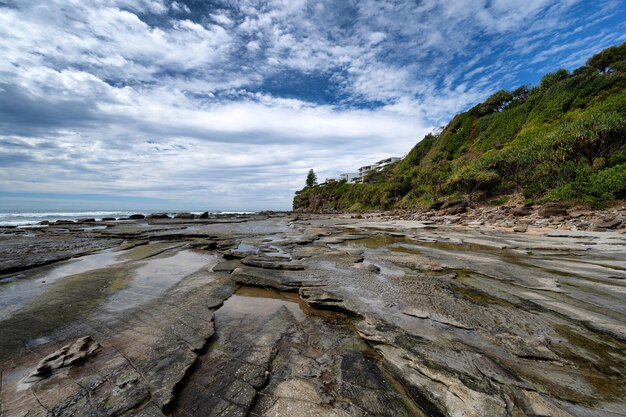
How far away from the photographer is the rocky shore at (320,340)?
2756 millimetres

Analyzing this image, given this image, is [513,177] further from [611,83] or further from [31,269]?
[31,269]

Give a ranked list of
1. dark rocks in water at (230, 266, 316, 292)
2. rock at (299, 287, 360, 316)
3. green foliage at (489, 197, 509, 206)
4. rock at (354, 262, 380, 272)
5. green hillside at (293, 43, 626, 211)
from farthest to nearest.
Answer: green foliage at (489, 197, 509, 206) → green hillside at (293, 43, 626, 211) → rock at (354, 262, 380, 272) → dark rocks in water at (230, 266, 316, 292) → rock at (299, 287, 360, 316)

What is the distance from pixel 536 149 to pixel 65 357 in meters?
44.2

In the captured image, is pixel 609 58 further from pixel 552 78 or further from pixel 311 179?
pixel 311 179

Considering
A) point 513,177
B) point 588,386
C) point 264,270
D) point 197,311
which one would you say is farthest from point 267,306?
point 513,177

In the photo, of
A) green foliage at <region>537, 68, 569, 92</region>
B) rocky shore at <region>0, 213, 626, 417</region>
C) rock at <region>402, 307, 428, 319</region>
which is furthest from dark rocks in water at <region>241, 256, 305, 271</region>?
green foliage at <region>537, 68, 569, 92</region>

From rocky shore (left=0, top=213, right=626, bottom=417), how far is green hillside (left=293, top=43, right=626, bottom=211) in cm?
2346

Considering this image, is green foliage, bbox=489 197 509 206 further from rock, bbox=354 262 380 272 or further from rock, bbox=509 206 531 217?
rock, bbox=354 262 380 272

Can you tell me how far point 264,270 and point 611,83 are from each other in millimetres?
63243

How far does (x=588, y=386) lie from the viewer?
9.60 feet

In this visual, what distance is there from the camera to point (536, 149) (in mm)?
31875

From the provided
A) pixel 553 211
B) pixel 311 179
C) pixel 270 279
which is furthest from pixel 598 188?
pixel 311 179

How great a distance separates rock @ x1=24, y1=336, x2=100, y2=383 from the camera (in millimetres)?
3244

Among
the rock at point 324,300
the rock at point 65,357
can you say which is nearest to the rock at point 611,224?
Answer: the rock at point 324,300
